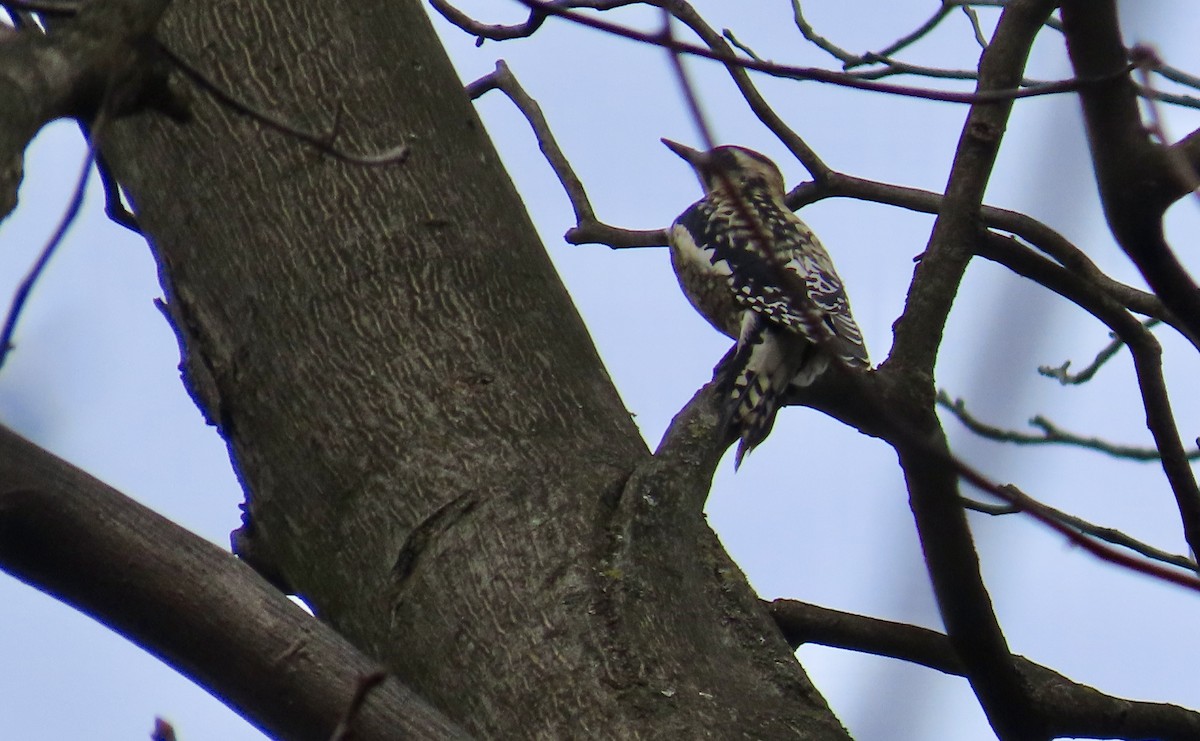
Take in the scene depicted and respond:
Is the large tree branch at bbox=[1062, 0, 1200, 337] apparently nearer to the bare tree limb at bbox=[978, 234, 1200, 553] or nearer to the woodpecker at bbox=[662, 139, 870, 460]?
the bare tree limb at bbox=[978, 234, 1200, 553]

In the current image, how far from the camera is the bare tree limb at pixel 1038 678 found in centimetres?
297

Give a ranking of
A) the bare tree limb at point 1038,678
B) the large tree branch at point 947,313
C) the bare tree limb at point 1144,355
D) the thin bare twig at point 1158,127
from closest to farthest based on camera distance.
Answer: the thin bare twig at point 1158,127 → the large tree branch at point 947,313 → the bare tree limb at point 1144,355 → the bare tree limb at point 1038,678

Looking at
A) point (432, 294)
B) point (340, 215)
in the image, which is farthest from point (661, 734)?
point (340, 215)

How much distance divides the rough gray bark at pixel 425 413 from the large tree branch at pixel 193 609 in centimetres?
40

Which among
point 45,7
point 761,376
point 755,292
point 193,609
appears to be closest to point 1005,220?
point 761,376

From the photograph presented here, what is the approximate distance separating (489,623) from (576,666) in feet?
0.59

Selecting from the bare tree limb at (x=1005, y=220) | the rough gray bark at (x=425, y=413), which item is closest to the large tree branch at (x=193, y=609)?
the rough gray bark at (x=425, y=413)

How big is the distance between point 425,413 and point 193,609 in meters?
0.69

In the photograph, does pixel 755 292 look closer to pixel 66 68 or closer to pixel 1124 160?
pixel 1124 160

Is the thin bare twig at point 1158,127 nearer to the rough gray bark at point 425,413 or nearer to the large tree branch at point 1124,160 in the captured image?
the large tree branch at point 1124,160

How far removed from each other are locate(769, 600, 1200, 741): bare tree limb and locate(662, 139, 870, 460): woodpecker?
470 millimetres

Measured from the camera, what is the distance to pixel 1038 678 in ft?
9.82

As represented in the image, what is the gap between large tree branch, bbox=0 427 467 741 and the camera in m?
1.92

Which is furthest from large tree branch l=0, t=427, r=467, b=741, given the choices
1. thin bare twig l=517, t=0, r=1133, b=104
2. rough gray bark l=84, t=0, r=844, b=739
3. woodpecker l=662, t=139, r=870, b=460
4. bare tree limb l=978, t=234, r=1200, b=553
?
bare tree limb l=978, t=234, r=1200, b=553
